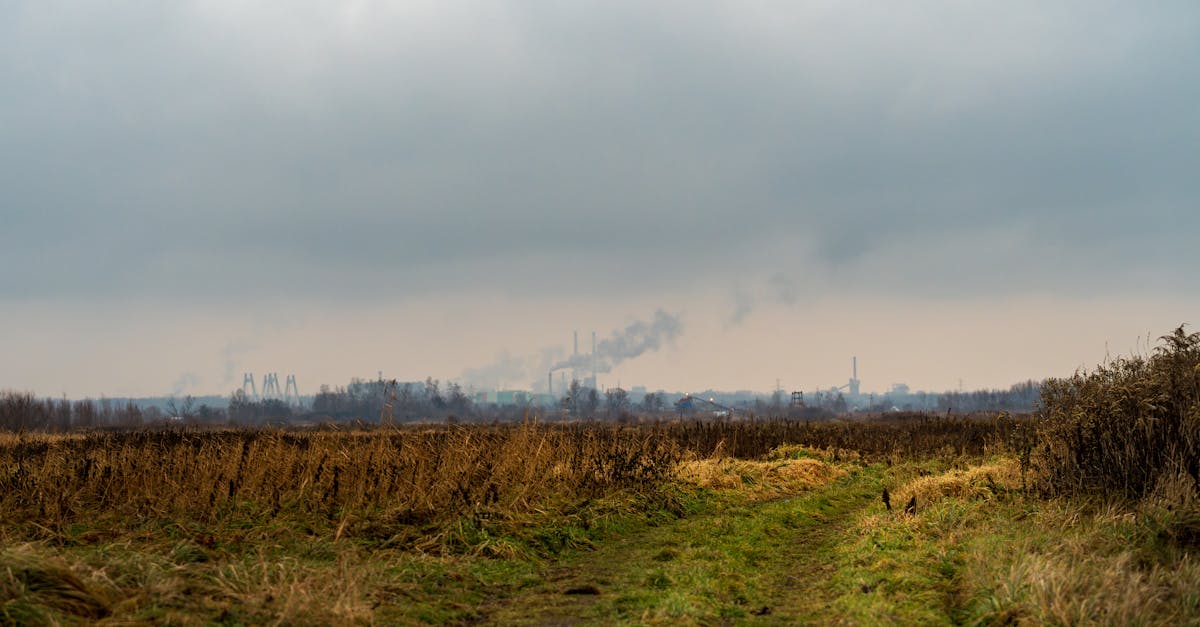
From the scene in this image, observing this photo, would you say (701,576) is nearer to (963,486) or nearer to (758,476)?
(963,486)

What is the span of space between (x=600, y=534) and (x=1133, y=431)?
8.17 metres

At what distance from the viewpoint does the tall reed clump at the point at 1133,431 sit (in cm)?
1124

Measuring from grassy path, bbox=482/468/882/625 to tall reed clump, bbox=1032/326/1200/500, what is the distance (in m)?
3.84

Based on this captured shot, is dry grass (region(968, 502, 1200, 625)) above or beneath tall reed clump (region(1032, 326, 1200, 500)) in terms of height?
beneath

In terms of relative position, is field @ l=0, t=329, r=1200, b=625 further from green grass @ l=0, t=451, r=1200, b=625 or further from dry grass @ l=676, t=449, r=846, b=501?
dry grass @ l=676, t=449, r=846, b=501

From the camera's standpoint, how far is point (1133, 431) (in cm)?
1190

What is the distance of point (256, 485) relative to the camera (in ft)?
44.8

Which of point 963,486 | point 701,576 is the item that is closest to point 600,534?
point 701,576

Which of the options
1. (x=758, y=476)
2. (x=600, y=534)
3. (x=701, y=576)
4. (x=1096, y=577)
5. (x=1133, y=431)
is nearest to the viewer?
(x=1096, y=577)

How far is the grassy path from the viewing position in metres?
8.55

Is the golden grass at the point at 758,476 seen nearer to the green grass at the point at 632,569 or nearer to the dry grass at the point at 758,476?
the dry grass at the point at 758,476

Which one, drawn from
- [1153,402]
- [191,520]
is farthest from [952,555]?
[191,520]

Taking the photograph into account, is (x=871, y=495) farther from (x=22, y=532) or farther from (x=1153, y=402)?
(x=22, y=532)

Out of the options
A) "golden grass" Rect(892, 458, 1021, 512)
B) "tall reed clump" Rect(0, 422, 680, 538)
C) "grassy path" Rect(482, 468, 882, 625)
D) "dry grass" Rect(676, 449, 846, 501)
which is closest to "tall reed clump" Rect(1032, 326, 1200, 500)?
"golden grass" Rect(892, 458, 1021, 512)
